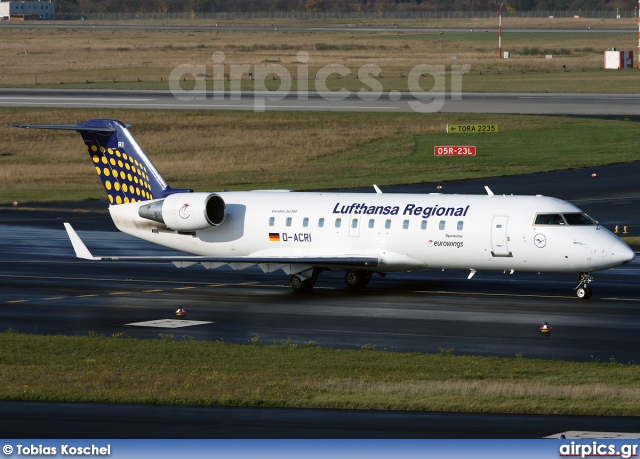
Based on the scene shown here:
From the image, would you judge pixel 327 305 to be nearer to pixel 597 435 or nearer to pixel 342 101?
pixel 597 435

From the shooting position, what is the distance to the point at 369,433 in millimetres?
20984

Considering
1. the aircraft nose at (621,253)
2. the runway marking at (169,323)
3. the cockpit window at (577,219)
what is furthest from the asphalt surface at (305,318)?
the cockpit window at (577,219)

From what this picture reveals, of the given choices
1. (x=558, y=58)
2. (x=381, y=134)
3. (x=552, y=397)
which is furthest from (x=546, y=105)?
(x=552, y=397)

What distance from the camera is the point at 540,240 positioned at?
3756cm

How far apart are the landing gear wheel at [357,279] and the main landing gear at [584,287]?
720 centimetres

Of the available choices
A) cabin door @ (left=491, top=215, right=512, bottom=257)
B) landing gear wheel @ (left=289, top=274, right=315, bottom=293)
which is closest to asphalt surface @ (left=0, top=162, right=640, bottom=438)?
landing gear wheel @ (left=289, top=274, right=315, bottom=293)

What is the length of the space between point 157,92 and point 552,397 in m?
106

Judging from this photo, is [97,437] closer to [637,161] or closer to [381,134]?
[637,161]

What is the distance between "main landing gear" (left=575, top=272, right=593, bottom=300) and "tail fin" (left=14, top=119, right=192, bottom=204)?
13.7m

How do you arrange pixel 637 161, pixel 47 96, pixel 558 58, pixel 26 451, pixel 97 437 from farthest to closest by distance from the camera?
pixel 558 58 < pixel 47 96 < pixel 637 161 < pixel 97 437 < pixel 26 451

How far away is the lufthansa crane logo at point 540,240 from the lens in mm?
37531

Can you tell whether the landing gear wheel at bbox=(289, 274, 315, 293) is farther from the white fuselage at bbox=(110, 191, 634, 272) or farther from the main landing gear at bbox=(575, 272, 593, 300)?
the main landing gear at bbox=(575, 272, 593, 300)

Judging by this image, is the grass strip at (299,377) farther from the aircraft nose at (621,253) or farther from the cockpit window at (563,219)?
the cockpit window at (563,219)

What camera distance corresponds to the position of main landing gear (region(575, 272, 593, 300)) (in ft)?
125
